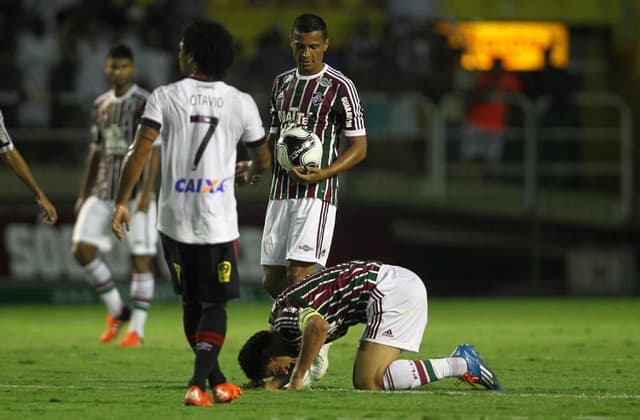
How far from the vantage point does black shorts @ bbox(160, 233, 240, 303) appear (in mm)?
8047

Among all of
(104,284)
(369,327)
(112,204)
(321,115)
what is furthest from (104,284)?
(369,327)

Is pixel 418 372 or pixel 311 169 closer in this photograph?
pixel 418 372

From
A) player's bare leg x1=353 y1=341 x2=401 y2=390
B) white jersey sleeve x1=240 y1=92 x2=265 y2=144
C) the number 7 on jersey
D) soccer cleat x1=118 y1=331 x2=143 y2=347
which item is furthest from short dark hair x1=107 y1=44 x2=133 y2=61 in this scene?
player's bare leg x1=353 y1=341 x2=401 y2=390

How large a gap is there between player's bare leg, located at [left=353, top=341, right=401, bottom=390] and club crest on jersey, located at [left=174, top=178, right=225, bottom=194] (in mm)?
1299

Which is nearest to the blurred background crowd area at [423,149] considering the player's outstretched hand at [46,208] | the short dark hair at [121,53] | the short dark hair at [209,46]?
the short dark hair at [121,53]

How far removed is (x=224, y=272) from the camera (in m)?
8.06

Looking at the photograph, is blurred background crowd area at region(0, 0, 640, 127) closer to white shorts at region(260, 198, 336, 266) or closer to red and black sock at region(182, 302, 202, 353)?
white shorts at region(260, 198, 336, 266)

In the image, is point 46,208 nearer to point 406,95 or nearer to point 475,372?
point 475,372

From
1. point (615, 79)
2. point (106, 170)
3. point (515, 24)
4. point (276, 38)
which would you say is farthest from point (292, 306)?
point (515, 24)

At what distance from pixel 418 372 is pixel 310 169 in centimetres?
158

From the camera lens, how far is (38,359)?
36.9ft

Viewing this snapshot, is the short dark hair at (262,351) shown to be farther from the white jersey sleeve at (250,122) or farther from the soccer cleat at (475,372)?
the white jersey sleeve at (250,122)

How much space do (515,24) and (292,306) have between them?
1675cm

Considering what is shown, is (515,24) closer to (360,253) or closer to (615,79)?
(615,79)
